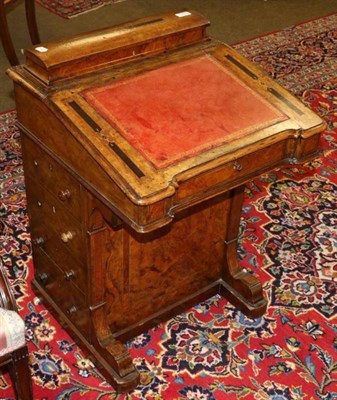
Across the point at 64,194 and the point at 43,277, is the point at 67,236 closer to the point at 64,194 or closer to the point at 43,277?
the point at 64,194

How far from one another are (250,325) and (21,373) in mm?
1132

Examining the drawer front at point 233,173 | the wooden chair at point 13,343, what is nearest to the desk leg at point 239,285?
the drawer front at point 233,173

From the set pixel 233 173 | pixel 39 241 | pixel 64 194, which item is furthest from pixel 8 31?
pixel 233 173

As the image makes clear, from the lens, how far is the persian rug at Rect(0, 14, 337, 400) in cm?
271

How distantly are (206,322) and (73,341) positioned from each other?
59 centimetres

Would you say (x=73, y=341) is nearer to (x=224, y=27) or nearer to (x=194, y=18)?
(x=194, y=18)

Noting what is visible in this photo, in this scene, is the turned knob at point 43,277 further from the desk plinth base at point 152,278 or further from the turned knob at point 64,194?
the turned knob at point 64,194

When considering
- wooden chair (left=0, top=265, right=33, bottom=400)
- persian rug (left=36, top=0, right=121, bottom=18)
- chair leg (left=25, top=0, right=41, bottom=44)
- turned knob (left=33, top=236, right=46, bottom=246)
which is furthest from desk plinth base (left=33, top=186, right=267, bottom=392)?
persian rug (left=36, top=0, right=121, bottom=18)

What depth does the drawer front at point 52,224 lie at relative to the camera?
2.49 m

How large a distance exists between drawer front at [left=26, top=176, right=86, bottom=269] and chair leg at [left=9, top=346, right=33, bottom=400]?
437 millimetres

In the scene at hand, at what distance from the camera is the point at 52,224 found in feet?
8.73

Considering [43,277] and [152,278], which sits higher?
[152,278]

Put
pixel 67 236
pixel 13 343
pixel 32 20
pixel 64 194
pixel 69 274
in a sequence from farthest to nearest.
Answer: pixel 32 20
pixel 69 274
pixel 67 236
pixel 64 194
pixel 13 343

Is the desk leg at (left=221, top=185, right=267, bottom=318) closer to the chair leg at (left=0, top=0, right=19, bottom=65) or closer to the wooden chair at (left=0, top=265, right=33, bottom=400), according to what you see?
the wooden chair at (left=0, top=265, right=33, bottom=400)
